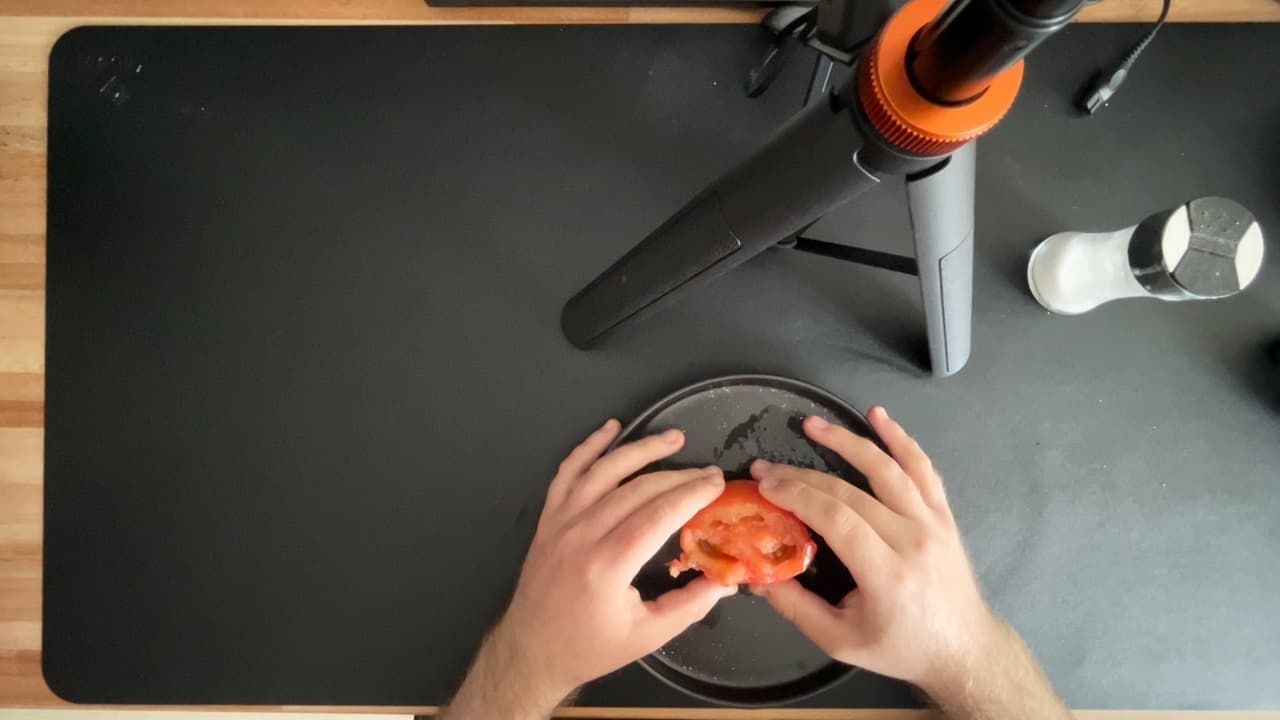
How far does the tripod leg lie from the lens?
1.48 feet

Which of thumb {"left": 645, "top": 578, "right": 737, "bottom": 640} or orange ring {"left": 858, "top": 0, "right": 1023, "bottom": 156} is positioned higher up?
orange ring {"left": 858, "top": 0, "right": 1023, "bottom": 156}

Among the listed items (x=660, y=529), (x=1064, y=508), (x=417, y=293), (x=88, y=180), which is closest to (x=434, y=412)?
(x=417, y=293)

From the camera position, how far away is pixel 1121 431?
0.70 m

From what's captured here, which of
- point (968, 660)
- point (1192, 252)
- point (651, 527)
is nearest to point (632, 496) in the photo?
point (651, 527)

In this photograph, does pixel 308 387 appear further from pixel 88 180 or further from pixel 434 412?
pixel 88 180

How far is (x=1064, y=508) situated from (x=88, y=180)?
3.09ft

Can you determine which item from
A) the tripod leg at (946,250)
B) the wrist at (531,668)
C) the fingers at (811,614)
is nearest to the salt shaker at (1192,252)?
the tripod leg at (946,250)

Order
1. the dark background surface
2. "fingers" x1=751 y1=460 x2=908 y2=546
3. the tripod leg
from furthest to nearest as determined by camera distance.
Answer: the dark background surface
"fingers" x1=751 y1=460 x2=908 y2=546
the tripod leg

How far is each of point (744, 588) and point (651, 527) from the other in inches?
6.3

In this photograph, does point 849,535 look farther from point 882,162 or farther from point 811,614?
Answer: point 882,162

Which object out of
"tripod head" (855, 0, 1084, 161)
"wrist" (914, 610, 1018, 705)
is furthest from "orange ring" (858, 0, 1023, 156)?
"wrist" (914, 610, 1018, 705)

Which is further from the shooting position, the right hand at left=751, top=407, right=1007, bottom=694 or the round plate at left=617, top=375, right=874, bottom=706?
the round plate at left=617, top=375, right=874, bottom=706

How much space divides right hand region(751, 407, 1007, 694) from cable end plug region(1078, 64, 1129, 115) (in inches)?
14.9

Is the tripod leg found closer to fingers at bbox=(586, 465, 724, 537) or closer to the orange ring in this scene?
the orange ring
